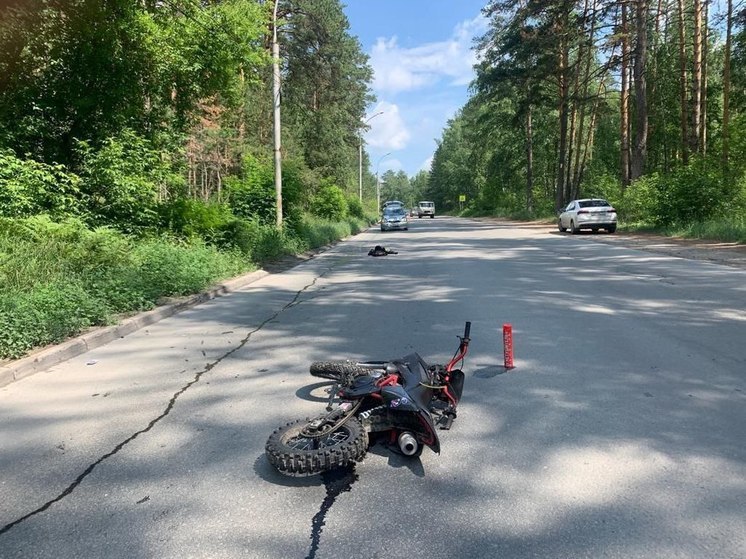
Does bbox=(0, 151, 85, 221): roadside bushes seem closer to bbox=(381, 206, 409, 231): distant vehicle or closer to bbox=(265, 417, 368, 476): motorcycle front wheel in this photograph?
bbox=(265, 417, 368, 476): motorcycle front wheel

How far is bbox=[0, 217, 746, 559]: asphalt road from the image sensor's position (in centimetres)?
286

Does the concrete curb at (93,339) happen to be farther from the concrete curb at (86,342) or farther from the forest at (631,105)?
the forest at (631,105)

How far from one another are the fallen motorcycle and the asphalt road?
0.43ft

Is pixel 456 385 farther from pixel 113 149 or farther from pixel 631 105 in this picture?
pixel 631 105

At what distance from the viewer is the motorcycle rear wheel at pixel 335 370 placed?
15.9 feet

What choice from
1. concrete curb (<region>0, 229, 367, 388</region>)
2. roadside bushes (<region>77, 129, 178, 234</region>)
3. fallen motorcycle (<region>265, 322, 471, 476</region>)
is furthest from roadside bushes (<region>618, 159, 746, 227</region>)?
fallen motorcycle (<region>265, 322, 471, 476</region>)

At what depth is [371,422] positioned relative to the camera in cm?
381

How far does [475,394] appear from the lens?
493 cm

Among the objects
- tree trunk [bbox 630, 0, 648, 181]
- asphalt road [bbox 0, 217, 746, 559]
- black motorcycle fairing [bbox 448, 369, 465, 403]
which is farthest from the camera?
tree trunk [bbox 630, 0, 648, 181]

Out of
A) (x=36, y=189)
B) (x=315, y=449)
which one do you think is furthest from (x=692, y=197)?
(x=315, y=449)

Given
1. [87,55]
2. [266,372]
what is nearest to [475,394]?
[266,372]

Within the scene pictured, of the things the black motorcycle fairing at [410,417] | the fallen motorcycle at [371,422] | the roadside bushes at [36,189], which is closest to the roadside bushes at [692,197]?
the roadside bushes at [36,189]

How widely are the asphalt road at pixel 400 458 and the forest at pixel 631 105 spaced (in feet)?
51.7

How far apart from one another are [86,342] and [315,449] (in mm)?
4788
